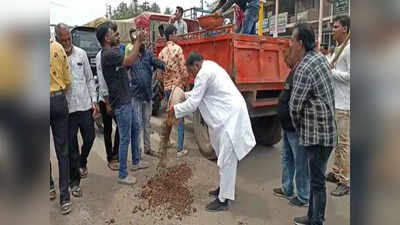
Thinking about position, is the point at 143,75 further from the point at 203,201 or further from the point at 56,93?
the point at 203,201

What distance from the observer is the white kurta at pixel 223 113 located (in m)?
3.14

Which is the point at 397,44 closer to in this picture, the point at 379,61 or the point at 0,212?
the point at 379,61

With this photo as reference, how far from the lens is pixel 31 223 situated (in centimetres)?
89

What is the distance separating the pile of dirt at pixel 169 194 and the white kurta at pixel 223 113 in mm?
478

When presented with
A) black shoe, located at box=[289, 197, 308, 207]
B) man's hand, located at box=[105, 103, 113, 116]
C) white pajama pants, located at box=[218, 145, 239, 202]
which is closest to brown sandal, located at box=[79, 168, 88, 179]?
man's hand, located at box=[105, 103, 113, 116]

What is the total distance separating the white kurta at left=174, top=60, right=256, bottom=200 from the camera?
3.14 meters

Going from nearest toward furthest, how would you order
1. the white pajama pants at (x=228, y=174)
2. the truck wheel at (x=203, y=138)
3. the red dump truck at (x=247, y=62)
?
1. the white pajama pants at (x=228, y=174)
2. the red dump truck at (x=247, y=62)
3. the truck wheel at (x=203, y=138)

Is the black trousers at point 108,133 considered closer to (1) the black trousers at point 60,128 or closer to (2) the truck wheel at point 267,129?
(1) the black trousers at point 60,128

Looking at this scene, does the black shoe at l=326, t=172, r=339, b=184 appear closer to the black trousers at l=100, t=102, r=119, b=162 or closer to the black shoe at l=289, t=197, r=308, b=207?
the black shoe at l=289, t=197, r=308, b=207

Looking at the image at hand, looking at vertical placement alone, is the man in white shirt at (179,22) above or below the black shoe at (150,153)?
above

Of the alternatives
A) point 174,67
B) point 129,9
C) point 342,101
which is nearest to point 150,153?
point 174,67

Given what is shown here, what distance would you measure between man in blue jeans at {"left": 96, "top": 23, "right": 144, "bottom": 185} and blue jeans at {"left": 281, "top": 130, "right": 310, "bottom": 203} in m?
1.78

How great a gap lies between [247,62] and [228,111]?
1129 mm

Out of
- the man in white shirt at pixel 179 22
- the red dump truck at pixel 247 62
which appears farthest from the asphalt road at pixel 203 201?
the man in white shirt at pixel 179 22
